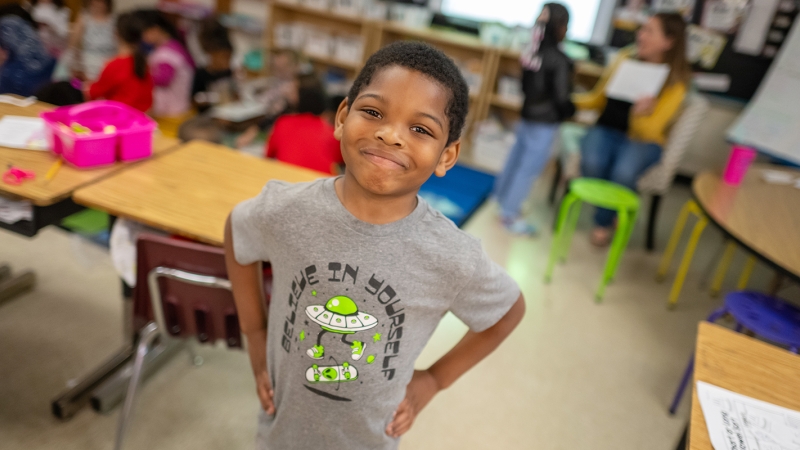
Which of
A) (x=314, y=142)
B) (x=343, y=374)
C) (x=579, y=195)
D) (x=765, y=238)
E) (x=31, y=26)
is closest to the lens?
(x=343, y=374)

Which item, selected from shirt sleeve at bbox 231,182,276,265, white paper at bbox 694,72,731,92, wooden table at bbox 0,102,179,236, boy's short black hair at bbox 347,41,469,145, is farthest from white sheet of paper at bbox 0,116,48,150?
white paper at bbox 694,72,731,92

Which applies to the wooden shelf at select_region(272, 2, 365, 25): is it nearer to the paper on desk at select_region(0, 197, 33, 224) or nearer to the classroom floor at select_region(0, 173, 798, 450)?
the classroom floor at select_region(0, 173, 798, 450)

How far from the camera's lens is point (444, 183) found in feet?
Answer: 12.1

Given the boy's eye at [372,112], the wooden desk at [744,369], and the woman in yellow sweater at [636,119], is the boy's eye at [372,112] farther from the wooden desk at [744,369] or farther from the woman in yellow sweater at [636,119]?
the woman in yellow sweater at [636,119]

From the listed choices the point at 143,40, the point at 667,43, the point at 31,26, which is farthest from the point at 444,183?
the point at 31,26

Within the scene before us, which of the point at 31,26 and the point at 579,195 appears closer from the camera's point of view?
the point at 579,195

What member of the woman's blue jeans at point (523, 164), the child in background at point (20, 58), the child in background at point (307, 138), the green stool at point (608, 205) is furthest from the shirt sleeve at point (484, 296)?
the child in background at point (20, 58)

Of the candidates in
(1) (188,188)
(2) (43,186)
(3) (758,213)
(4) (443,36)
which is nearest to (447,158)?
(1) (188,188)

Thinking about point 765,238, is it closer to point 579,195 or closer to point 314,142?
point 579,195

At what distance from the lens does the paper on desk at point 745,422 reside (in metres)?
0.88

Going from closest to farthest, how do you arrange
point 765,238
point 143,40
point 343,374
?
point 343,374, point 765,238, point 143,40

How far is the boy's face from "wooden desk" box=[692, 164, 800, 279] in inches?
60.1

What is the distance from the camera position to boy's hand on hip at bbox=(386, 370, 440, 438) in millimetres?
973

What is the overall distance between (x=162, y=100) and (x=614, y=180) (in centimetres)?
276
